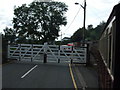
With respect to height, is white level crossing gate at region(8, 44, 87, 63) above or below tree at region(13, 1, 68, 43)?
below

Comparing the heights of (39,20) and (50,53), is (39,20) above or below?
above

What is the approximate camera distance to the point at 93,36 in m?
94.6

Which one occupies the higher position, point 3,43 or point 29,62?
point 3,43

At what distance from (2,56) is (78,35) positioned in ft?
261

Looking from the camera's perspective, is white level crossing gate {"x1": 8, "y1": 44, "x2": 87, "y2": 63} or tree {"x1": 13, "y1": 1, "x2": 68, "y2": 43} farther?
tree {"x1": 13, "y1": 1, "x2": 68, "y2": 43}

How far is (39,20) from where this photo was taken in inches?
1628

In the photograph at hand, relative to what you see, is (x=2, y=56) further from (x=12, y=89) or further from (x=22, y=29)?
(x=22, y=29)

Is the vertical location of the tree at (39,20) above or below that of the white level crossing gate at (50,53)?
above

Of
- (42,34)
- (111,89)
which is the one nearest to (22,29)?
(42,34)

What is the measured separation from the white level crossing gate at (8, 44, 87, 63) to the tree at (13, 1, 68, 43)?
23551mm

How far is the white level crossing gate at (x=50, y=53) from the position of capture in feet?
51.9

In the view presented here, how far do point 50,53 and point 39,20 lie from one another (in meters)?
25.7

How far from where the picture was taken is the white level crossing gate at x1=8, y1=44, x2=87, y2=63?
51.9ft

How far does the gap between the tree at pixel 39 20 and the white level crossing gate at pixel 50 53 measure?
23551 mm
